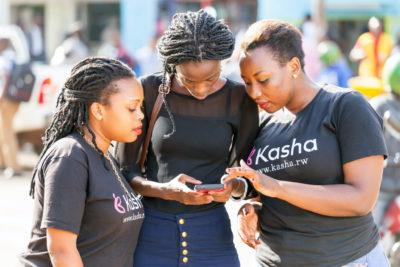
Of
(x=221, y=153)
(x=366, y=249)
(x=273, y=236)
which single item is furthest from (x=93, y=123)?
(x=366, y=249)

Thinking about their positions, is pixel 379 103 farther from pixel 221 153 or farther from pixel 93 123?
pixel 93 123

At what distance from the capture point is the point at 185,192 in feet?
11.7

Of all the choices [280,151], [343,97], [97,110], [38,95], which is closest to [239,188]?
[280,151]

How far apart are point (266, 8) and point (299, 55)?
19586mm

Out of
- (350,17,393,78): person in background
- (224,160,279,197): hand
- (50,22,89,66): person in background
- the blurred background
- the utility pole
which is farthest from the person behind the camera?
the utility pole

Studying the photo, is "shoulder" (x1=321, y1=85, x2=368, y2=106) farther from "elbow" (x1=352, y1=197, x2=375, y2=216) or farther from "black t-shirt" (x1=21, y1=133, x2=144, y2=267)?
"black t-shirt" (x1=21, y1=133, x2=144, y2=267)

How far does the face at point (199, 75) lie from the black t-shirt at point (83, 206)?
53 cm

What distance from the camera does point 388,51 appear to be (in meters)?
15.0

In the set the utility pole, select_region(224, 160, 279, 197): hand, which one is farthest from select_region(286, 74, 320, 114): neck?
the utility pole

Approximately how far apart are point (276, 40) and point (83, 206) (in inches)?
44.6

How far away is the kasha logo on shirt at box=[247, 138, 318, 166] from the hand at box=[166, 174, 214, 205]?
310mm

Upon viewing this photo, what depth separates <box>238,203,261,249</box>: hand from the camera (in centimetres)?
A: 378

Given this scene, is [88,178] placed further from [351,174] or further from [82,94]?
[351,174]

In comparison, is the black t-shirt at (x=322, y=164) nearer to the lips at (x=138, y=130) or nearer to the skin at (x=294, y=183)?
the skin at (x=294, y=183)
